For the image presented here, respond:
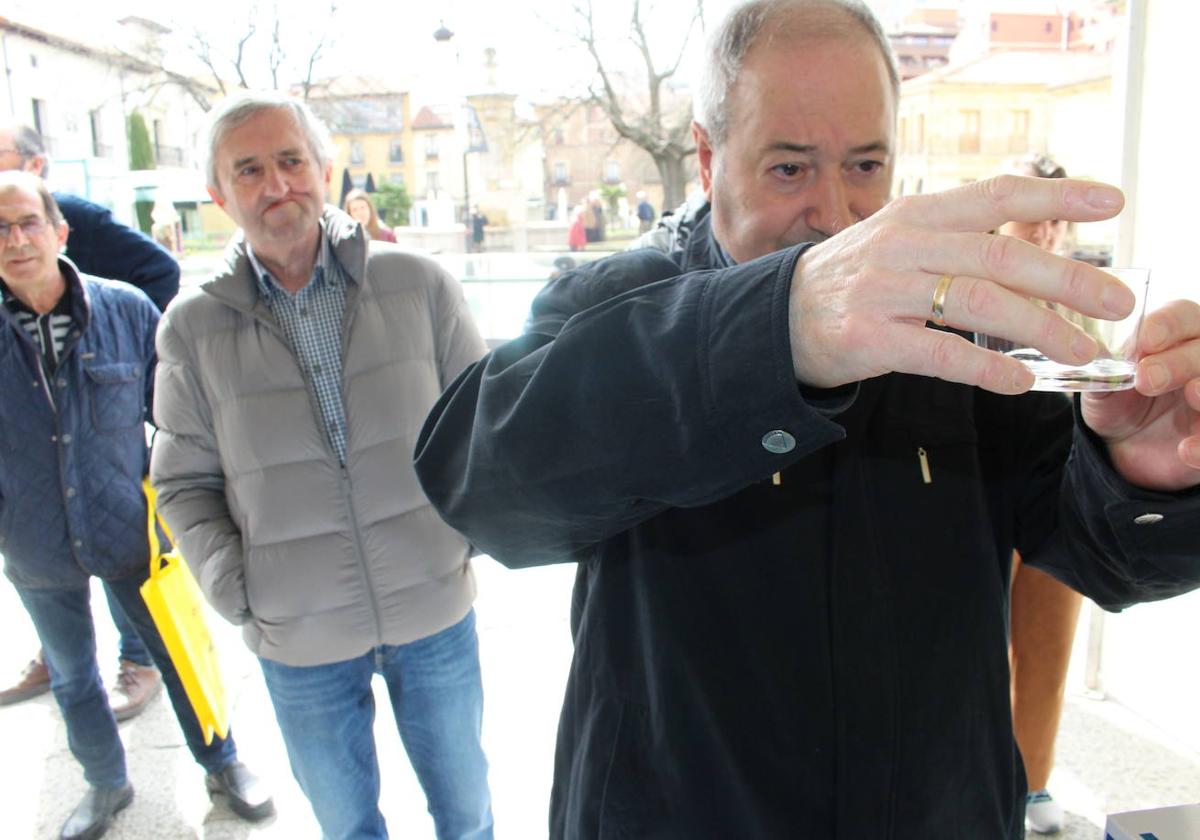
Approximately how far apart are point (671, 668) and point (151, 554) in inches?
72.7

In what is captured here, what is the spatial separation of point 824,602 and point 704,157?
1.71 feet

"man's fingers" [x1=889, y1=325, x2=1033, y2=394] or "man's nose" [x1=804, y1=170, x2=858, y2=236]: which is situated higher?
"man's nose" [x1=804, y1=170, x2=858, y2=236]

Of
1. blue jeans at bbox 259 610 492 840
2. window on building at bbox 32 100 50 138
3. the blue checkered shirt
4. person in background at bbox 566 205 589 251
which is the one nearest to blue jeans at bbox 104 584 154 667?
blue jeans at bbox 259 610 492 840

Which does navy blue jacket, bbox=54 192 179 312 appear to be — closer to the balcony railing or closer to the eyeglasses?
the eyeglasses

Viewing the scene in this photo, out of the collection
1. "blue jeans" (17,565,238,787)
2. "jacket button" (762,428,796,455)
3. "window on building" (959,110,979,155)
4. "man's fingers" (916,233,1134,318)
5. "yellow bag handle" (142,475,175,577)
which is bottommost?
"blue jeans" (17,565,238,787)

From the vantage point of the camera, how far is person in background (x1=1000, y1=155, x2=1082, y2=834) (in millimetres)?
2154

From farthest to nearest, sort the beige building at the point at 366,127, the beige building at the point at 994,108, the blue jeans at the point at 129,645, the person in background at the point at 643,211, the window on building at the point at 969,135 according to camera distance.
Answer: the person in background at the point at 643,211
the beige building at the point at 366,127
the window on building at the point at 969,135
the beige building at the point at 994,108
the blue jeans at the point at 129,645

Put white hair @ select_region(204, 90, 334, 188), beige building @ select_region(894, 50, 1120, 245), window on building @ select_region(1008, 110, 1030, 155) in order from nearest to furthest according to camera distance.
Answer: white hair @ select_region(204, 90, 334, 188) < beige building @ select_region(894, 50, 1120, 245) < window on building @ select_region(1008, 110, 1030, 155)

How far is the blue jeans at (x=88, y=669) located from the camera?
2375 mm

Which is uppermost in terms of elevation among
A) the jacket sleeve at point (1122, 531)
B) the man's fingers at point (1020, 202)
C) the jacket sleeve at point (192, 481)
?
the man's fingers at point (1020, 202)

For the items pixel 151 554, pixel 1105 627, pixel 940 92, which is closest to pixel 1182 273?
pixel 1105 627

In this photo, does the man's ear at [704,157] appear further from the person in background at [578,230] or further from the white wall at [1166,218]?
the person in background at [578,230]

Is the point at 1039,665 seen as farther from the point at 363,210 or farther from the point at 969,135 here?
the point at 363,210

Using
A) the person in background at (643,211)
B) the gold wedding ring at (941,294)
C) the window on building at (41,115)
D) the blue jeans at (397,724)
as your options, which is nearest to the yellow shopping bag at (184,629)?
the blue jeans at (397,724)
